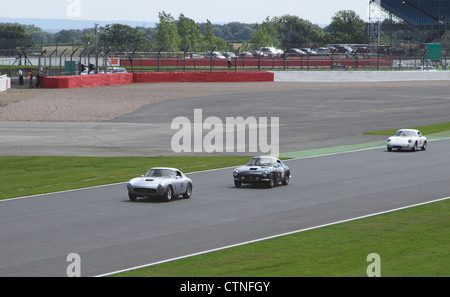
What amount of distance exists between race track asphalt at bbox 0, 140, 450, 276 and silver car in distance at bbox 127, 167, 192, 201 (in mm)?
289

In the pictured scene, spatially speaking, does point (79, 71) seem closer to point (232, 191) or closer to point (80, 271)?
point (232, 191)

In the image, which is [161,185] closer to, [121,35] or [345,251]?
[345,251]

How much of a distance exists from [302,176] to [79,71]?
58.0m

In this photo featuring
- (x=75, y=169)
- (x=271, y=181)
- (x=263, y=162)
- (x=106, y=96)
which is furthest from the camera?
(x=106, y=96)

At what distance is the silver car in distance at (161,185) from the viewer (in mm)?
22062

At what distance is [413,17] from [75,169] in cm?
11101

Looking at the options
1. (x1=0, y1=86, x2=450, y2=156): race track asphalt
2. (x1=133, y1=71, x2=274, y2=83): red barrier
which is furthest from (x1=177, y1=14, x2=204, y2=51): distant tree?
(x1=0, y1=86, x2=450, y2=156): race track asphalt

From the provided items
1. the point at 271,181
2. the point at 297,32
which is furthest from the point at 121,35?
the point at 271,181

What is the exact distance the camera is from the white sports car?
3450 centimetres

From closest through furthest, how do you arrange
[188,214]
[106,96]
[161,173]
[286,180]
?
1. [188,214]
2. [161,173]
3. [286,180]
4. [106,96]

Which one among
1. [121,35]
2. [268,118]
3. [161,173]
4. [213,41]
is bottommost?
[161,173]

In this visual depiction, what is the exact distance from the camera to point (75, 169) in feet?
96.0

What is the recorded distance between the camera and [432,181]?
2611cm

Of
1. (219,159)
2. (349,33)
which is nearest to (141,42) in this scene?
(349,33)
